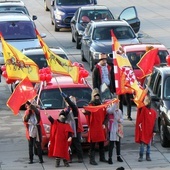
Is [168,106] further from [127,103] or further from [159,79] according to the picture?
[127,103]

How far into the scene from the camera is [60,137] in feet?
59.7

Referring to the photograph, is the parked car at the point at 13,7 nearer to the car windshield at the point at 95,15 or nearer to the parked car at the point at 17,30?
the car windshield at the point at 95,15

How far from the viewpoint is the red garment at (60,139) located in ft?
59.6

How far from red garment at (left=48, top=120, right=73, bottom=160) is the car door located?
601 inches

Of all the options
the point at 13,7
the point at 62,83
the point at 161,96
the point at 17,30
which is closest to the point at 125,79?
the point at 161,96

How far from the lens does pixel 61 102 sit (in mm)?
19953

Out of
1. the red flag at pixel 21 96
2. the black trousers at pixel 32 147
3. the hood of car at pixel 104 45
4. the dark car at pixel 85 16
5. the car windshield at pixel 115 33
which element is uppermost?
the red flag at pixel 21 96

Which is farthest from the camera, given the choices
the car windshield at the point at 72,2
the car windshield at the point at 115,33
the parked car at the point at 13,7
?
the car windshield at the point at 72,2

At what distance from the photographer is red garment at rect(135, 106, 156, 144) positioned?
18.6 meters

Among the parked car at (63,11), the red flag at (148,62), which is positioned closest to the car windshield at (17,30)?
the parked car at (63,11)

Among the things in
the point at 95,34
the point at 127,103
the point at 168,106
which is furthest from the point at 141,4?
the point at 168,106

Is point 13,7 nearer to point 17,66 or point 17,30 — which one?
point 17,30

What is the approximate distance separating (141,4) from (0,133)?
24.8 metres

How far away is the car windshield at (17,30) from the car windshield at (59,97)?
30.8 ft
